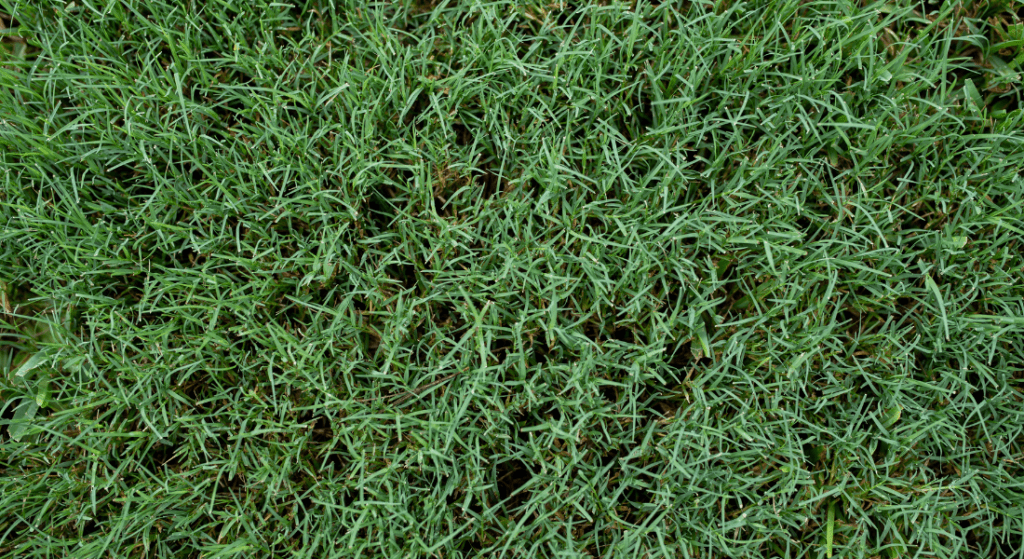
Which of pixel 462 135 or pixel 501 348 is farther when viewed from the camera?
pixel 462 135

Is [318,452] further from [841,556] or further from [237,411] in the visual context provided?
[841,556]

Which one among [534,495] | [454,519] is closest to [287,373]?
[454,519]

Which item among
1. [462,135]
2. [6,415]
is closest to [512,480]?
[462,135]

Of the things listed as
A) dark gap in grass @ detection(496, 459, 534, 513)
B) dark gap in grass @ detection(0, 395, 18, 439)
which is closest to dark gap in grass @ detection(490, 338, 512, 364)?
dark gap in grass @ detection(496, 459, 534, 513)

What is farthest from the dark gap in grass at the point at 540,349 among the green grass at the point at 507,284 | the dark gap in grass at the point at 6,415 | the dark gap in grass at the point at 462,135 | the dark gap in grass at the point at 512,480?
the dark gap in grass at the point at 6,415

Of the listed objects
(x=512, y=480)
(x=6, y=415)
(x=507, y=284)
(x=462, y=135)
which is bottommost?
(x=512, y=480)

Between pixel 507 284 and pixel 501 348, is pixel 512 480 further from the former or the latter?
pixel 507 284

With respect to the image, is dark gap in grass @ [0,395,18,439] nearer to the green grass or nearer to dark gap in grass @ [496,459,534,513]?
the green grass

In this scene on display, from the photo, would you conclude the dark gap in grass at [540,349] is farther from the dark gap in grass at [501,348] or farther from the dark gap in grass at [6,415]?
the dark gap in grass at [6,415]
